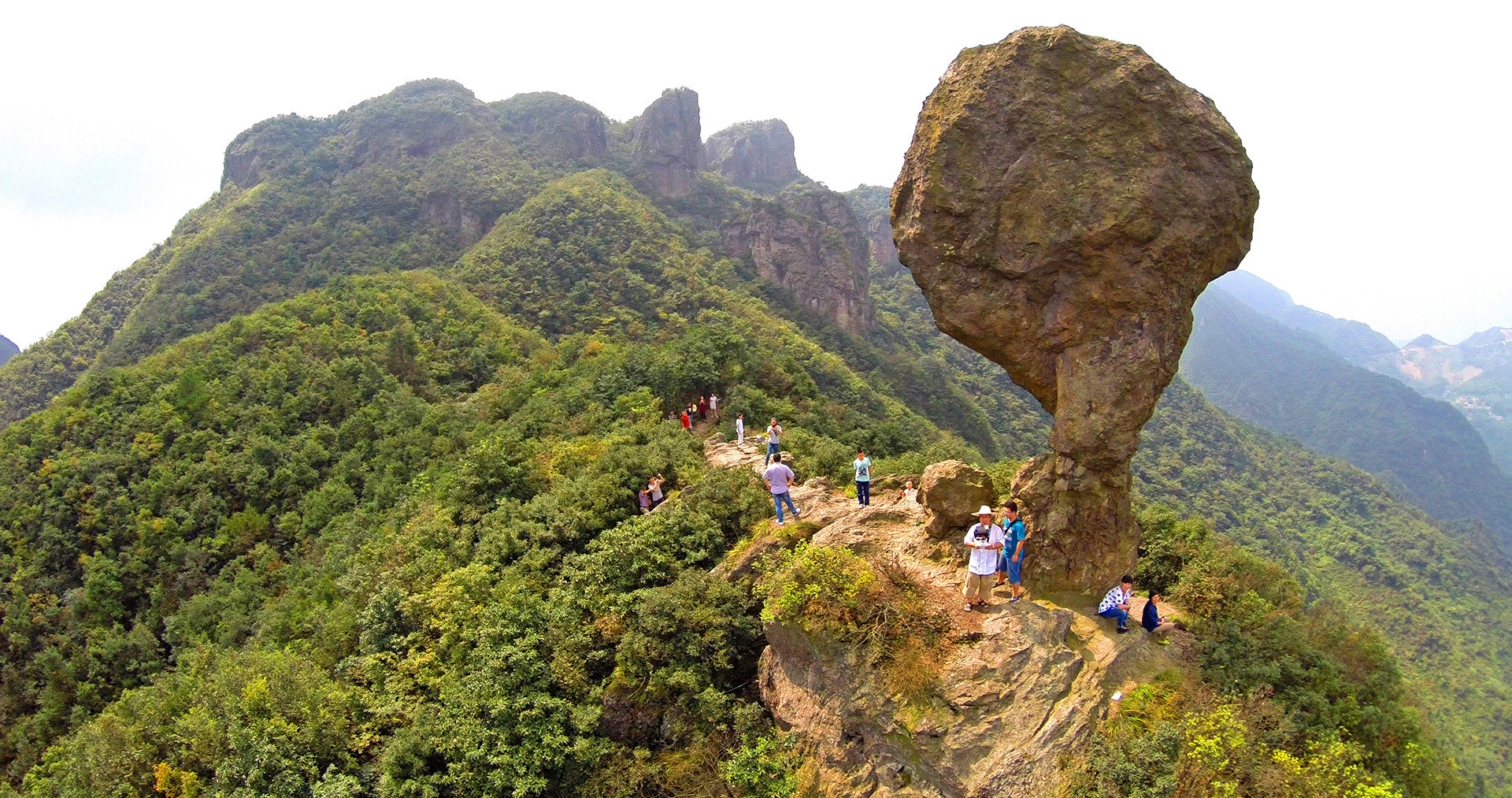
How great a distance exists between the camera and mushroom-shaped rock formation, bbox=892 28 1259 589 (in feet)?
27.3

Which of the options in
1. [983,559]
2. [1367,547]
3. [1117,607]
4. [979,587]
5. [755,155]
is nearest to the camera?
→ [983,559]

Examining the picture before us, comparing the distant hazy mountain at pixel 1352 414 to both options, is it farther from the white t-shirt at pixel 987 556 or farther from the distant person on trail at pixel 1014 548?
the white t-shirt at pixel 987 556

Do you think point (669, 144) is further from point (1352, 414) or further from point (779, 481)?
point (1352, 414)

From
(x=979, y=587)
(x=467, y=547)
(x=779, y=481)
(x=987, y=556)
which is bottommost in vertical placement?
(x=979, y=587)

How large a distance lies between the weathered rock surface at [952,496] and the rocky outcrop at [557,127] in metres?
91.9

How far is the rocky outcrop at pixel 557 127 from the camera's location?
92.4 metres

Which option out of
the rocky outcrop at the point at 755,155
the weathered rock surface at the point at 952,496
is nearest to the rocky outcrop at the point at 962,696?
the weathered rock surface at the point at 952,496

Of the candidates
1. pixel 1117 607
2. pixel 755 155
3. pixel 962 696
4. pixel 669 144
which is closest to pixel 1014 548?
pixel 1117 607

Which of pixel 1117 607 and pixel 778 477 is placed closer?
pixel 1117 607

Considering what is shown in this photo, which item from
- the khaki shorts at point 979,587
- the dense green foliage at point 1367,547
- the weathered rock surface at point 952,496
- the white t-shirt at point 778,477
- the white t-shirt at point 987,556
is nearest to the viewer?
the white t-shirt at point 987,556

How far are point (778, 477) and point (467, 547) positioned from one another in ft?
25.9

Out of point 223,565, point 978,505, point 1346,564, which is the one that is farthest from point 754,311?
point 1346,564

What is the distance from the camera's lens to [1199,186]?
27.2ft

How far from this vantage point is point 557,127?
9394 centimetres
